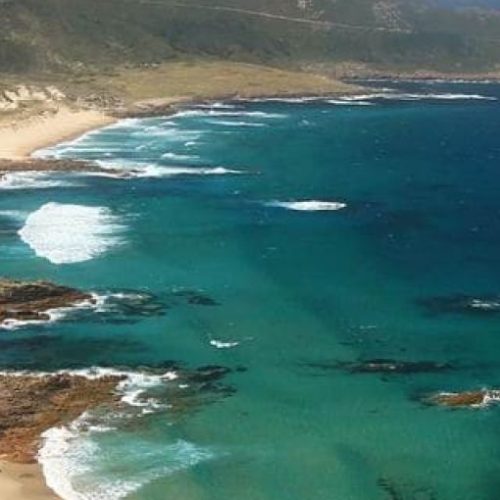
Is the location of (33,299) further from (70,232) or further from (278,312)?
(70,232)

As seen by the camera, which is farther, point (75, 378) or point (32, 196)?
point (32, 196)

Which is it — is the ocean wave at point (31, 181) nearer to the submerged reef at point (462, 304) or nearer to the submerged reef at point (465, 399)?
the submerged reef at point (462, 304)

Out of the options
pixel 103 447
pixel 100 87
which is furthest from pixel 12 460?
pixel 100 87

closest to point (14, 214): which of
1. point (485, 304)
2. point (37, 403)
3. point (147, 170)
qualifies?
point (147, 170)

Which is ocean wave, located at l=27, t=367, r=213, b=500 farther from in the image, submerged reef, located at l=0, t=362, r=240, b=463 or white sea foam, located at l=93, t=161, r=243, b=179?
white sea foam, located at l=93, t=161, r=243, b=179

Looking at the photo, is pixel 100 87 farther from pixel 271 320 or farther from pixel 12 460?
pixel 12 460

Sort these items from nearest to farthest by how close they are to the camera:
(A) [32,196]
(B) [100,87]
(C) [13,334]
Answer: (C) [13,334] < (A) [32,196] < (B) [100,87]
